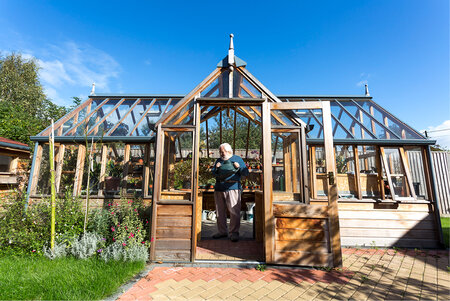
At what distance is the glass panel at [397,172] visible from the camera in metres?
4.82

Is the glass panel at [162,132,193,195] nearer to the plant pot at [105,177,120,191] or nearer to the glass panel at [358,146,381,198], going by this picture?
the plant pot at [105,177,120,191]

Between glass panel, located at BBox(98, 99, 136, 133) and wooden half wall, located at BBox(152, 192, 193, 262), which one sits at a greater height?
glass panel, located at BBox(98, 99, 136, 133)

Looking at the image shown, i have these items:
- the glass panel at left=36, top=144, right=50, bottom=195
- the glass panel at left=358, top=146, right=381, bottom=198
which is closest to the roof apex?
the glass panel at left=358, top=146, right=381, bottom=198

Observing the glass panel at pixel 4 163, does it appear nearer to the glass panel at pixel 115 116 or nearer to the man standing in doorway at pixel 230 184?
the glass panel at pixel 115 116

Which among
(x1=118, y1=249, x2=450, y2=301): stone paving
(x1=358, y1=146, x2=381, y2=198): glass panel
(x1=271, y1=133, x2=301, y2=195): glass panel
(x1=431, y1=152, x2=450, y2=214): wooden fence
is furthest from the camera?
(x1=431, y1=152, x2=450, y2=214): wooden fence

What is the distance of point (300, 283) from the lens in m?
2.61

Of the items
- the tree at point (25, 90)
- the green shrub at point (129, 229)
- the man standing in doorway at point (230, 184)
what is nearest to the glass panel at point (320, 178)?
the man standing in doorway at point (230, 184)

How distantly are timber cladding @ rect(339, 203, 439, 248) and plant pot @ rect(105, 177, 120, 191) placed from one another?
19.6ft

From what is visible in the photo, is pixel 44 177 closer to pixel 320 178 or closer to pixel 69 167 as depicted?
pixel 69 167

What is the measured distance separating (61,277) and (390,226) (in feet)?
21.1

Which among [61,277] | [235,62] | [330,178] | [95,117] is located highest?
[235,62]

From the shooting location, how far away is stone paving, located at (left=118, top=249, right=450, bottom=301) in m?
2.29

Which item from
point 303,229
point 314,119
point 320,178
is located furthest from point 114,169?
point 314,119

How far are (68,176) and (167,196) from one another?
3802 mm
